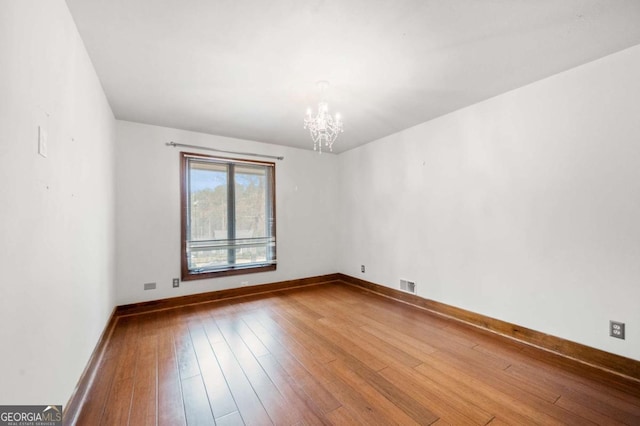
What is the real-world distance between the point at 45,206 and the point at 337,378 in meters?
2.10

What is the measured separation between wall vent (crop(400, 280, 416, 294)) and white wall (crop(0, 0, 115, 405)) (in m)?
3.52

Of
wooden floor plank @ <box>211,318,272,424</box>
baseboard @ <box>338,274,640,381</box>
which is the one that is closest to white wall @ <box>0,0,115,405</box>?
wooden floor plank @ <box>211,318,272,424</box>

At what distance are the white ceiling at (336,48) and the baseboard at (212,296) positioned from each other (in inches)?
97.4

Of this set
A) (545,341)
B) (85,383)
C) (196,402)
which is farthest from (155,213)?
(545,341)

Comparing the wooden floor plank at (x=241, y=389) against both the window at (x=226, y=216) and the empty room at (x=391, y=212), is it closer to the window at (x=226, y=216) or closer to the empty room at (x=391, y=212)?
the empty room at (x=391, y=212)

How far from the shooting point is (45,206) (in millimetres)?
1260

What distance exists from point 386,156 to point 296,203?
177 centimetres

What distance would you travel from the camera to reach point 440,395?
177cm

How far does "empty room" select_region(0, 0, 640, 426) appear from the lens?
141 cm

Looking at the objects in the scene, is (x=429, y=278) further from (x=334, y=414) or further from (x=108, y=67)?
(x=108, y=67)

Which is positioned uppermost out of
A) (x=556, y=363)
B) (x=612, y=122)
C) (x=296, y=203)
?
(x=612, y=122)

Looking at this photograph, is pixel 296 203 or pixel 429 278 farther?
pixel 296 203

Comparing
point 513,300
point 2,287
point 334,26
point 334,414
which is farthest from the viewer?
point 513,300

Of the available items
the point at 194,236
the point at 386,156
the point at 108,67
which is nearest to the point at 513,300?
the point at 386,156
